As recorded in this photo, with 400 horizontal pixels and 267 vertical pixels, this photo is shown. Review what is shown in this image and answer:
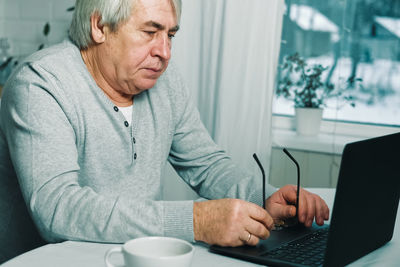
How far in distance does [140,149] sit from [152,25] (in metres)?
0.34

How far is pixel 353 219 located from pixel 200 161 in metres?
0.73

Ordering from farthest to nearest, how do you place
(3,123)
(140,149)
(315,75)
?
(315,75) < (140,149) < (3,123)

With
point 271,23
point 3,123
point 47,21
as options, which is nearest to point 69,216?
point 3,123

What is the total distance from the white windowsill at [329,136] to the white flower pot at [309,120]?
30 millimetres

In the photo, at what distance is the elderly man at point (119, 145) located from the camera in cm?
97

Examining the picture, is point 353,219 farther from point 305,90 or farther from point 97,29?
point 305,90

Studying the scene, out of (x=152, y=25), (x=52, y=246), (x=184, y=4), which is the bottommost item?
(x=52, y=246)

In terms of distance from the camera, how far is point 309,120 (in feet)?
7.63

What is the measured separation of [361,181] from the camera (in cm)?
80

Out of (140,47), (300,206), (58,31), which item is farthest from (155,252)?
(58,31)

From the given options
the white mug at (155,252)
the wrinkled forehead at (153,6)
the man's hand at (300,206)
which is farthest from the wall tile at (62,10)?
the white mug at (155,252)

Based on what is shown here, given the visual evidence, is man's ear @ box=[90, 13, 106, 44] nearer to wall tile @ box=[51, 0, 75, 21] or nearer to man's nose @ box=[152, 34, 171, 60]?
man's nose @ box=[152, 34, 171, 60]

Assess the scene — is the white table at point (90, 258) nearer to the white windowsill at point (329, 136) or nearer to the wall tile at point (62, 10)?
the white windowsill at point (329, 136)

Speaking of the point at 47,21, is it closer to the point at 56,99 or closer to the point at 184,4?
the point at 184,4
